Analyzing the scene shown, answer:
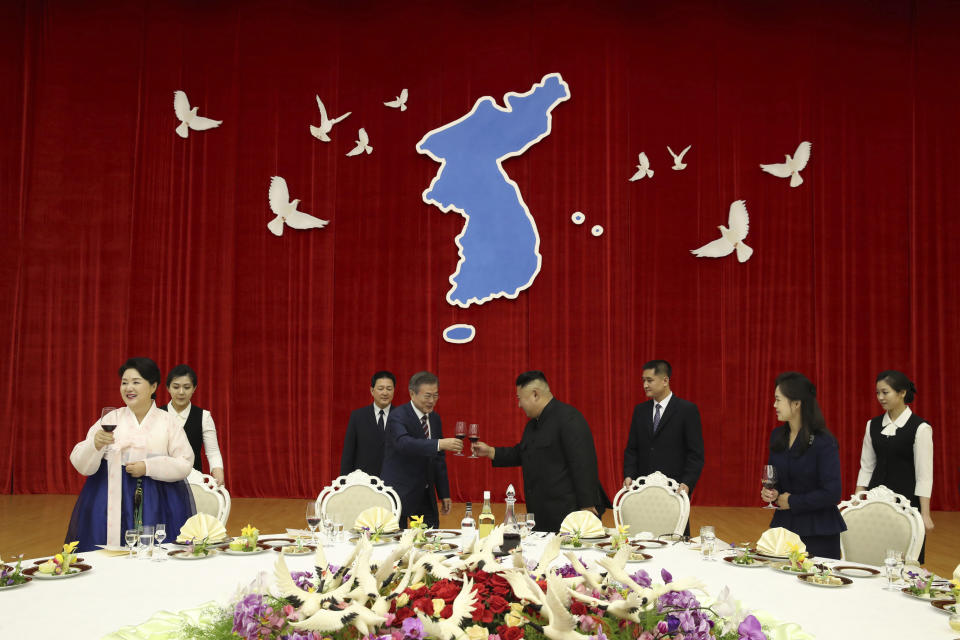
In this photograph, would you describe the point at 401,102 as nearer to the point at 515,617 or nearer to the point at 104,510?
the point at 104,510

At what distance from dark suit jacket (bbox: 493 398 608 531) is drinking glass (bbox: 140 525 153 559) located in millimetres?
1765

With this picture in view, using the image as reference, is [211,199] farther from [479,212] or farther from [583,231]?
[583,231]

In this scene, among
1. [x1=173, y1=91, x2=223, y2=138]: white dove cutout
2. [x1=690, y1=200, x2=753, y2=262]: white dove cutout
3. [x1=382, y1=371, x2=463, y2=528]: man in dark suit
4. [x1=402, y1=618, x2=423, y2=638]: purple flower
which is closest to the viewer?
[x1=402, y1=618, x2=423, y2=638]: purple flower

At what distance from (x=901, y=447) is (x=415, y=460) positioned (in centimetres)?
247

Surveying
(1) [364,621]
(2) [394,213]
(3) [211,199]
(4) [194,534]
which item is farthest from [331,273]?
(1) [364,621]

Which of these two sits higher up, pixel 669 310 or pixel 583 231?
pixel 583 231

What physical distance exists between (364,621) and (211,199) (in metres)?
7.70

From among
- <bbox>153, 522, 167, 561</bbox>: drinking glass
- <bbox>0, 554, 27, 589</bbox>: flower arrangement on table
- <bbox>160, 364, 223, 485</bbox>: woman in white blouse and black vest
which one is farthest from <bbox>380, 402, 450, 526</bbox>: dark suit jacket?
<bbox>0, 554, 27, 589</bbox>: flower arrangement on table

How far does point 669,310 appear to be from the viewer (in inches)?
320

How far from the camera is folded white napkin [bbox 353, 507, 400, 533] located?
3.23 meters

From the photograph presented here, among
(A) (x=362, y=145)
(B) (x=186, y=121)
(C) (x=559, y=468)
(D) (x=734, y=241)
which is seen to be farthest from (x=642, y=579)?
(B) (x=186, y=121)

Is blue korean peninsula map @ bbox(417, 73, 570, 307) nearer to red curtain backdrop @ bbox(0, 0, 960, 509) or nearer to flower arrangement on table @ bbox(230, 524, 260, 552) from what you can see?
red curtain backdrop @ bbox(0, 0, 960, 509)

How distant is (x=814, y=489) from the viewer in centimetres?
337

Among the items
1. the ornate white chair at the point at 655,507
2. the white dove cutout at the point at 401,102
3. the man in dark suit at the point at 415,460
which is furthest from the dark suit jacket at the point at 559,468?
the white dove cutout at the point at 401,102
